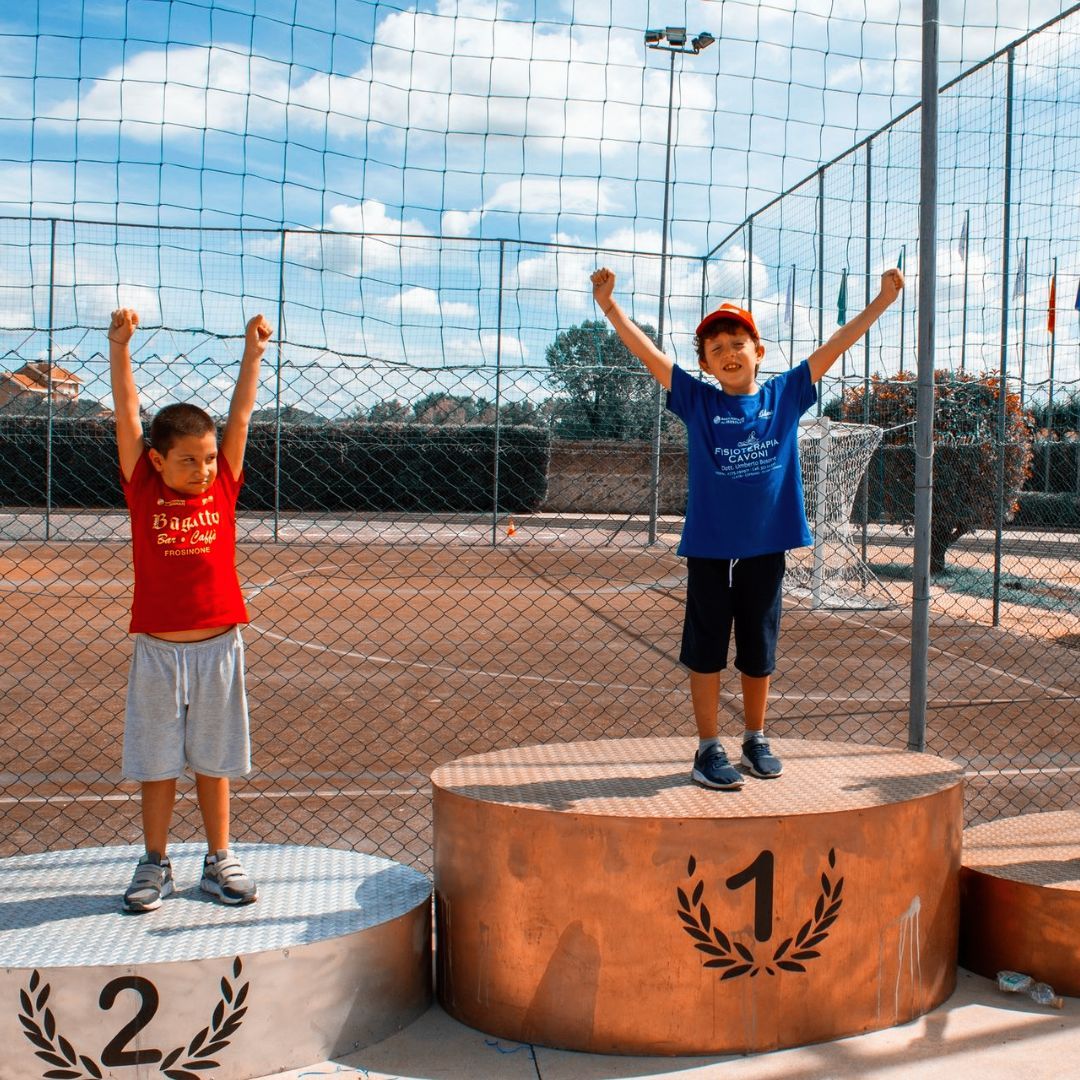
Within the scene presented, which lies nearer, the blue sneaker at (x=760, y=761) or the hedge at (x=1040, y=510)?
the blue sneaker at (x=760, y=761)

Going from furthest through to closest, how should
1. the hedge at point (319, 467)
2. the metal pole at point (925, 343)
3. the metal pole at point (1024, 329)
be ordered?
the hedge at point (319, 467) → the metal pole at point (1024, 329) → the metal pole at point (925, 343)

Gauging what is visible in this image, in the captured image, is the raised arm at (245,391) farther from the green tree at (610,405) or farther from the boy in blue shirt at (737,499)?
the green tree at (610,405)

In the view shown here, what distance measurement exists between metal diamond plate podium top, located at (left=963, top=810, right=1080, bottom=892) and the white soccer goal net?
9.43 meters

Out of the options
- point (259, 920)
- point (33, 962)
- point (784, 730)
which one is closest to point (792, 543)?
point (259, 920)

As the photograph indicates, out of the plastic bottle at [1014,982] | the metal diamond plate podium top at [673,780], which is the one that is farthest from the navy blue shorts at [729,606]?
the plastic bottle at [1014,982]

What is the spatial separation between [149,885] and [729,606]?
1.87 meters

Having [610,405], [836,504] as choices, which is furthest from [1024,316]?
[610,405]

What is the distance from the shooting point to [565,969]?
300cm

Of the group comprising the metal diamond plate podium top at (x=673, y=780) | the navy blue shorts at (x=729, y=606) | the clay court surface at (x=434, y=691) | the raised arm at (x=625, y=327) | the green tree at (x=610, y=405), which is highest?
the green tree at (x=610, y=405)

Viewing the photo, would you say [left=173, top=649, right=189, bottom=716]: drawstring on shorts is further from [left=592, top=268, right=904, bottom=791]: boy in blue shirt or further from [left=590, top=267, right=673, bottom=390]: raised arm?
[left=590, top=267, right=673, bottom=390]: raised arm

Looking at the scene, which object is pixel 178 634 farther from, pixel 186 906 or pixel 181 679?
pixel 186 906

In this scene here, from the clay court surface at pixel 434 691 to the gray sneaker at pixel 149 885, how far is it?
1.46 metres

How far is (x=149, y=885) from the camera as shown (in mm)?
3182

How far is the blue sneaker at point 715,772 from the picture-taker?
3381 millimetres
